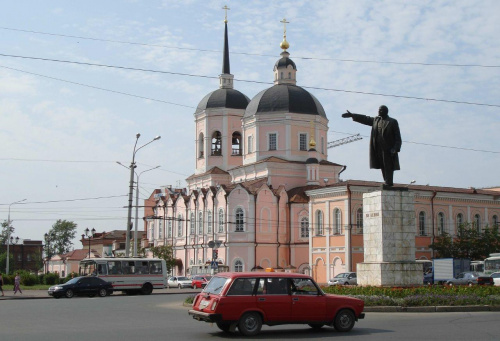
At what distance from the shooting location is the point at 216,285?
1684 cm

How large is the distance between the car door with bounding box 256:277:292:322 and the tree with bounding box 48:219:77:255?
118215mm

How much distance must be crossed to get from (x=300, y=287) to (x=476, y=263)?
41.1 meters

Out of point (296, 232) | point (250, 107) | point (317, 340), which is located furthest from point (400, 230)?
point (250, 107)

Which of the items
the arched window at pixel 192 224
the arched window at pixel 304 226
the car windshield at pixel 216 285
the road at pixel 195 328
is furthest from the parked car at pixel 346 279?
the car windshield at pixel 216 285

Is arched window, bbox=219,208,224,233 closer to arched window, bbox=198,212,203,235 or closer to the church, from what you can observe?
the church

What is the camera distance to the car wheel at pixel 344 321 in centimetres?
1706

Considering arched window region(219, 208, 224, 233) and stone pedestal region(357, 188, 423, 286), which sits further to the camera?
arched window region(219, 208, 224, 233)

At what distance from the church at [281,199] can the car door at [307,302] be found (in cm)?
3943

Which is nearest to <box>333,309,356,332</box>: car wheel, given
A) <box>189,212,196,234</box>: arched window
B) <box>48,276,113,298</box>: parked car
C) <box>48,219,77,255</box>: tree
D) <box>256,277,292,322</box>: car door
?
<box>256,277,292,322</box>: car door

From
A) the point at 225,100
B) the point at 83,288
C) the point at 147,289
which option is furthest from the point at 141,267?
the point at 225,100

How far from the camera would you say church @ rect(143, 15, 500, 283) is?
58.6 metres

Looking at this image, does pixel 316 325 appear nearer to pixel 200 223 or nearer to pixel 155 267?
pixel 155 267

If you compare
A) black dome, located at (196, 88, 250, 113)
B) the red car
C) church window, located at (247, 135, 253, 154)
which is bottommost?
the red car

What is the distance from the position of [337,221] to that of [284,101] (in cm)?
1327
